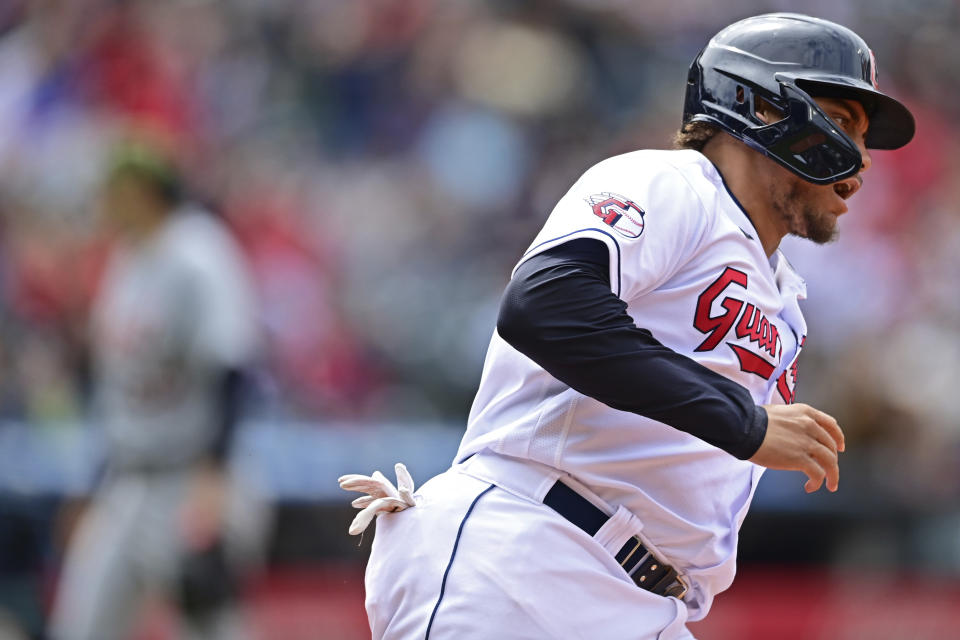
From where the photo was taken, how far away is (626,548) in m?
2.81

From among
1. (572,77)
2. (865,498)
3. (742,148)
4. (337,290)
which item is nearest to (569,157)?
(572,77)

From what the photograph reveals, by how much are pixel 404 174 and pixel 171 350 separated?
4.07 metres

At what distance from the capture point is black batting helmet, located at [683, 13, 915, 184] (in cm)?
290

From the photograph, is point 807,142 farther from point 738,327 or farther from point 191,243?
point 191,243

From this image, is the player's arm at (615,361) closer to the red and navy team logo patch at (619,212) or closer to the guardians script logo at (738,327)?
the red and navy team logo patch at (619,212)

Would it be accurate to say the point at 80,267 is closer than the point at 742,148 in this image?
No

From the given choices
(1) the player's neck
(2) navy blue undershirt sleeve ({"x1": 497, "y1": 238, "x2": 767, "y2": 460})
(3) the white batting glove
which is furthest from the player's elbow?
(1) the player's neck

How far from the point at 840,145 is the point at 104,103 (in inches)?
314

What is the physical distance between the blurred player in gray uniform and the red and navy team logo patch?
3.71 meters

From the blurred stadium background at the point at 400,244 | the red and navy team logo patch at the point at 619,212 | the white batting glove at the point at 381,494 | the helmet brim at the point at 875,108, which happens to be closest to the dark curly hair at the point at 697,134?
the helmet brim at the point at 875,108

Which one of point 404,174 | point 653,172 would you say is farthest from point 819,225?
point 404,174

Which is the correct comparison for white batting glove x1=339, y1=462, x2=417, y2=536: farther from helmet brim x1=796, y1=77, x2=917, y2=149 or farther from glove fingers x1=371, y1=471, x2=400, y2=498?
helmet brim x1=796, y1=77, x2=917, y2=149

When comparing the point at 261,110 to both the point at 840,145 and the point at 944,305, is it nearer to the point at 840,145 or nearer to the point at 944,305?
the point at 944,305

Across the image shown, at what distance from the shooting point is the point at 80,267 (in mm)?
8844
